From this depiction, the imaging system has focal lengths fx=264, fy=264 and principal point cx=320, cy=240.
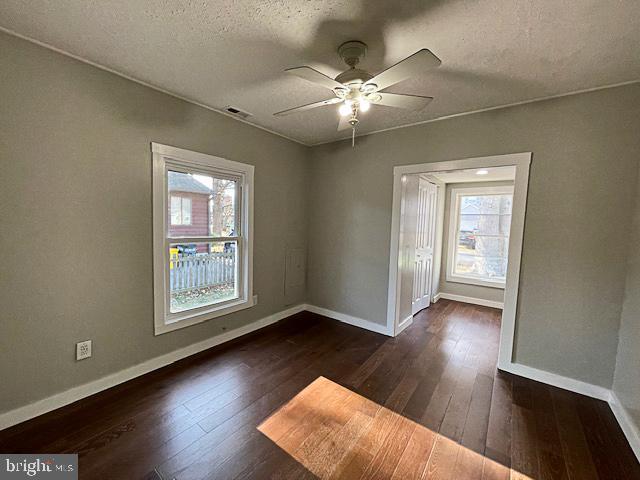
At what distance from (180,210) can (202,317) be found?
1.09 metres

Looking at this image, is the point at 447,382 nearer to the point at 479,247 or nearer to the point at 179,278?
the point at 179,278

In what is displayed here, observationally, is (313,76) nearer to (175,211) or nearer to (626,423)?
(175,211)

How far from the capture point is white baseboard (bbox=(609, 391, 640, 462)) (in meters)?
1.61

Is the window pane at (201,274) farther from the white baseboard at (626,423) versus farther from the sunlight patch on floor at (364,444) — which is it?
the white baseboard at (626,423)

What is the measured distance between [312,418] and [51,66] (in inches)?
115

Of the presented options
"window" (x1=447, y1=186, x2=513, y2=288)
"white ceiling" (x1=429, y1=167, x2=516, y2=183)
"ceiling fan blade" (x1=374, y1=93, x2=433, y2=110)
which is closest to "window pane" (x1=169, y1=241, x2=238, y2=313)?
"ceiling fan blade" (x1=374, y1=93, x2=433, y2=110)

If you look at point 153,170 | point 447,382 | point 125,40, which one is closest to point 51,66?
point 125,40

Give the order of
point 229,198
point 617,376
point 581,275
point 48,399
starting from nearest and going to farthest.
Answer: point 48,399 < point 617,376 < point 581,275 < point 229,198

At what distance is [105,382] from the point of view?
206 cm

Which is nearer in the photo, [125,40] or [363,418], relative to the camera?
[125,40]

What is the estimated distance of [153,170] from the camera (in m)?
2.22

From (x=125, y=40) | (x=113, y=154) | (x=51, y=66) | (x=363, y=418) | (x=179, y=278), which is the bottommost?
(x=363, y=418)

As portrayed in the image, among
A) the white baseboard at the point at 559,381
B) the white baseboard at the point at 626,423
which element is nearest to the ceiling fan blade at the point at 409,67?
the white baseboard at the point at 626,423

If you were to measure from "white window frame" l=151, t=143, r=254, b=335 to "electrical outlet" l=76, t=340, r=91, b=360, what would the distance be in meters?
0.47
